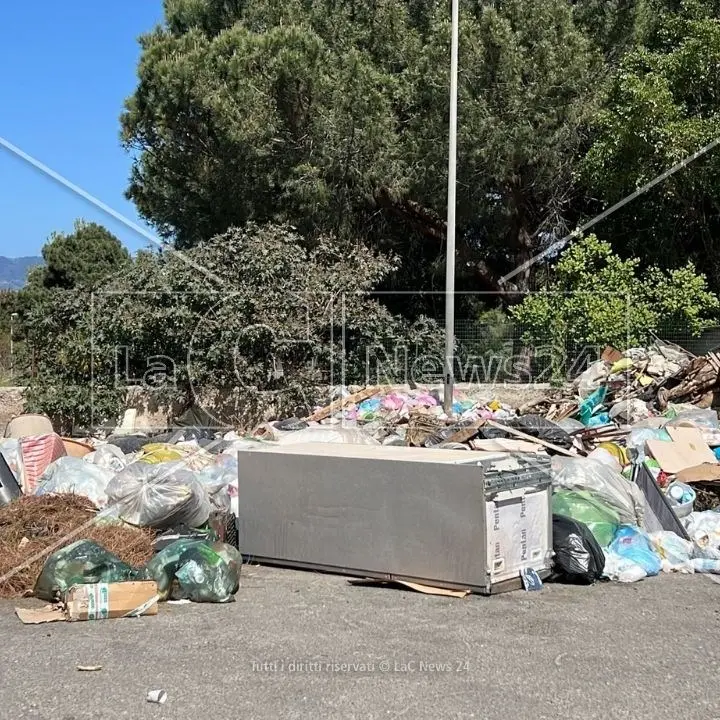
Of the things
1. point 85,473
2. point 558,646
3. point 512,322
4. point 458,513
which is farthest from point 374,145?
point 558,646

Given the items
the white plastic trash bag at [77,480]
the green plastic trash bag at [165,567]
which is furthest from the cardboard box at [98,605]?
the white plastic trash bag at [77,480]

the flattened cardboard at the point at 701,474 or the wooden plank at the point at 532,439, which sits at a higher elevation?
the wooden plank at the point at 532,439

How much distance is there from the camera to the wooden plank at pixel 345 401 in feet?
43.0

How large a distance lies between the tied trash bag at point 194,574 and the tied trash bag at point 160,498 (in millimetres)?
823

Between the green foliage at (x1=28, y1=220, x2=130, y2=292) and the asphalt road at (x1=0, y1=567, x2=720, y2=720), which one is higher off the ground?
the green foliage at (x1=28, y1=220, x2=130, y2=292)

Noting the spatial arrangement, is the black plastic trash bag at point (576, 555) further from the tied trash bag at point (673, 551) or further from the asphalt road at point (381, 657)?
the tied trash bag at point (673, 551)

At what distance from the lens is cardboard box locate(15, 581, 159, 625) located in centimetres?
498

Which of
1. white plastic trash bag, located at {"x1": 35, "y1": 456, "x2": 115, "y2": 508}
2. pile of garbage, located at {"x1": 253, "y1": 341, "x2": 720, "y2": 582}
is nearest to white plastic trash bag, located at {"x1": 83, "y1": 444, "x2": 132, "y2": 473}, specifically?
white plastic trash bag, located at {"x1": 35, "y1": 456, "x2": 115, "y2": 508}

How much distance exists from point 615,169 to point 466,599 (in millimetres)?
11348

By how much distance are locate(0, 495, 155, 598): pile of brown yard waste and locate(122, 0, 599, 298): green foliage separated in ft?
30.3

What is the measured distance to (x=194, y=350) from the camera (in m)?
13.7

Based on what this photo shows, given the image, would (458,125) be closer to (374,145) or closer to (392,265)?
(374,145)

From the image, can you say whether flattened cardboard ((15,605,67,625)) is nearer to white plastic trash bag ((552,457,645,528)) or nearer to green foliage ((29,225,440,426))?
white plastic trash bag ((552,457,645,528))

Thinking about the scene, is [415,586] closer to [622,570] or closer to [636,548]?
[622,570]
